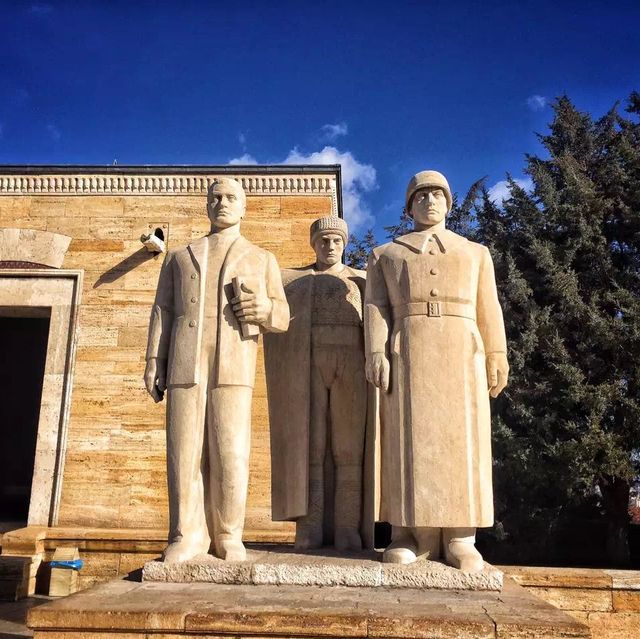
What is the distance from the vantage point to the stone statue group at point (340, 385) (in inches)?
168

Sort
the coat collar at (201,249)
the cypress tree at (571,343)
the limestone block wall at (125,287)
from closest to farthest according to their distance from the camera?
the coat collar at (201,249) < the limestone block wall at (125,287) < the cypress tree at (571,343)

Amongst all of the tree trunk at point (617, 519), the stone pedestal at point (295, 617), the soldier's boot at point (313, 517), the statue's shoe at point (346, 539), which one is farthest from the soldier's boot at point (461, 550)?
the tree trunk at point (617, 519)

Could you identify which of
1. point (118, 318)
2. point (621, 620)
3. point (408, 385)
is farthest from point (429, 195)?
point (118, 318)

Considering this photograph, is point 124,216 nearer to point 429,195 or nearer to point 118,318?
point 118,318

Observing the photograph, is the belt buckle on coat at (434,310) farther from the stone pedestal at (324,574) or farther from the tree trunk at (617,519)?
the tree trunk at (617,519)

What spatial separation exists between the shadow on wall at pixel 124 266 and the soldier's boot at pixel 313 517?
247 inches

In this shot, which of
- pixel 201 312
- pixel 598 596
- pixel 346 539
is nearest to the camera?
pixel 201 312

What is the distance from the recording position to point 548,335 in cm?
1355

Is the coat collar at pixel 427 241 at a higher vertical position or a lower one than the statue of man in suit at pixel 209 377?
higher

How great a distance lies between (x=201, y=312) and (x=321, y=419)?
116 cm

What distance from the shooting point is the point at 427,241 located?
183 inches

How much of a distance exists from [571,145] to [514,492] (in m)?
8.66

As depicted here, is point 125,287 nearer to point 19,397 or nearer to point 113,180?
point 113,180

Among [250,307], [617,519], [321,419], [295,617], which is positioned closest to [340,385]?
[321,419]
